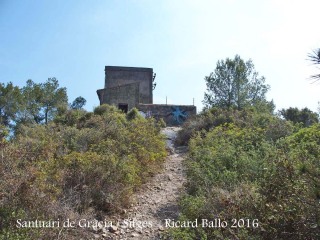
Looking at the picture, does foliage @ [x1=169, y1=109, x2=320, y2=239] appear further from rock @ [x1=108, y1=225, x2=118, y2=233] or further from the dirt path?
rock @ [x1=108, y1=225, x2=118, y2=233]

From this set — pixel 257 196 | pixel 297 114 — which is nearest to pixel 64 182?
pixel 257 196

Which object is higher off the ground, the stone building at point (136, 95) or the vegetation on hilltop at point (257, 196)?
the stone building at point (136, 95)

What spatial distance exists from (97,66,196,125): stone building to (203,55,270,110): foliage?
11.6 ft

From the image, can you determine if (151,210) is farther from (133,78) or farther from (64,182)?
(133,78)

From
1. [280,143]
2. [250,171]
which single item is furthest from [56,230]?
[280,143]

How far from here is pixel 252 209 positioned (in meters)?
3.84

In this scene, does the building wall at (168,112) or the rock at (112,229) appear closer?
the rock at (112,229)

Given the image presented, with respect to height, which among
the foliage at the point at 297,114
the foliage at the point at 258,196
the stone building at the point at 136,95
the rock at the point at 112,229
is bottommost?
the rock at the point at 112,229

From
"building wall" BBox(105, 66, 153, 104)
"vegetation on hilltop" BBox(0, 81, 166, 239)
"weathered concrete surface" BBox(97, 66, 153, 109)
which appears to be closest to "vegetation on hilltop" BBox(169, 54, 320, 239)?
"vegetation on hilltop" BBox(0, 81, 166, 239)

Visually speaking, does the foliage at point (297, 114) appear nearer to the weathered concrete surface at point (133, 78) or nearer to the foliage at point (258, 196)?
the weathered concrete surface at point (133, 78)

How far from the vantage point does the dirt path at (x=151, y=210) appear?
5.30m

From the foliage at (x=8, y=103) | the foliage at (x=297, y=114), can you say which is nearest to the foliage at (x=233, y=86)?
the foliage at (x=297, y=114)

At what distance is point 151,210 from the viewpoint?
6363 mm

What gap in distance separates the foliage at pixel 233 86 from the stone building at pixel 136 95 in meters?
3.53
